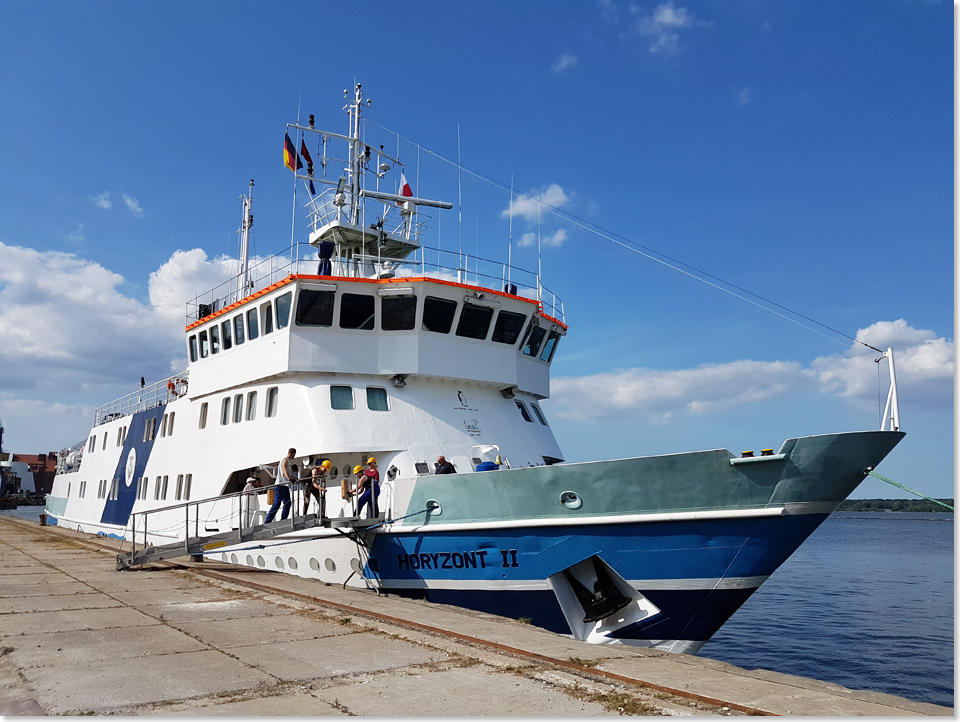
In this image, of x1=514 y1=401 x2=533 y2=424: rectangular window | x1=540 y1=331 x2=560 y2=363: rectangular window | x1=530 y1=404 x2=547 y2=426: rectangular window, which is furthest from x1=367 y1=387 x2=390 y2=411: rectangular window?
Answer: x1=540 y1=331 x2=560 y2=363: rectangular window

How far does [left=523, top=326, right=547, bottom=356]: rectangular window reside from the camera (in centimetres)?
1516

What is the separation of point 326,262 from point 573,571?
26.3 ft

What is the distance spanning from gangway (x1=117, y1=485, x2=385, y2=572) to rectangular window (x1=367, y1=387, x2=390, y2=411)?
204cm

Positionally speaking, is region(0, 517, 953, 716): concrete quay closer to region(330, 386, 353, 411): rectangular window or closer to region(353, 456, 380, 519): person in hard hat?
region(353, 456, 380, 519): person in hard hat

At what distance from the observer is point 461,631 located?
750 centimetres

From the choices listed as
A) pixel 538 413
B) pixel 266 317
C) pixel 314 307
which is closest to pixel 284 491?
pixel 314 307

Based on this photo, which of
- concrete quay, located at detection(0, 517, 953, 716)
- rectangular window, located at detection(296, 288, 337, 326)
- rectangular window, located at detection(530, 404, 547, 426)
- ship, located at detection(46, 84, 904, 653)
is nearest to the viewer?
concrete quay, located at detection(0, 517, 953, 716)

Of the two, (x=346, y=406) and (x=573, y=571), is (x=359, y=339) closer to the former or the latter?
(x=346, y=406)

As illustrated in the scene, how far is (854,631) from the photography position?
62.3ft

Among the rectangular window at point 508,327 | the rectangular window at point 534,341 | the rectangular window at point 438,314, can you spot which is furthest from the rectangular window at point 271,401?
the rectangular window at point 534,341

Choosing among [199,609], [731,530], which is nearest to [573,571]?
[731,530]

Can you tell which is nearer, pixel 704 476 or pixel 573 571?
pixel 704 476

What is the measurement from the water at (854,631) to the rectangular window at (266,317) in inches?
470

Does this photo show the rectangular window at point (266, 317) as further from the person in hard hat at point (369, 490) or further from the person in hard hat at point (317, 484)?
the person in hard hat at point (369, 490)
